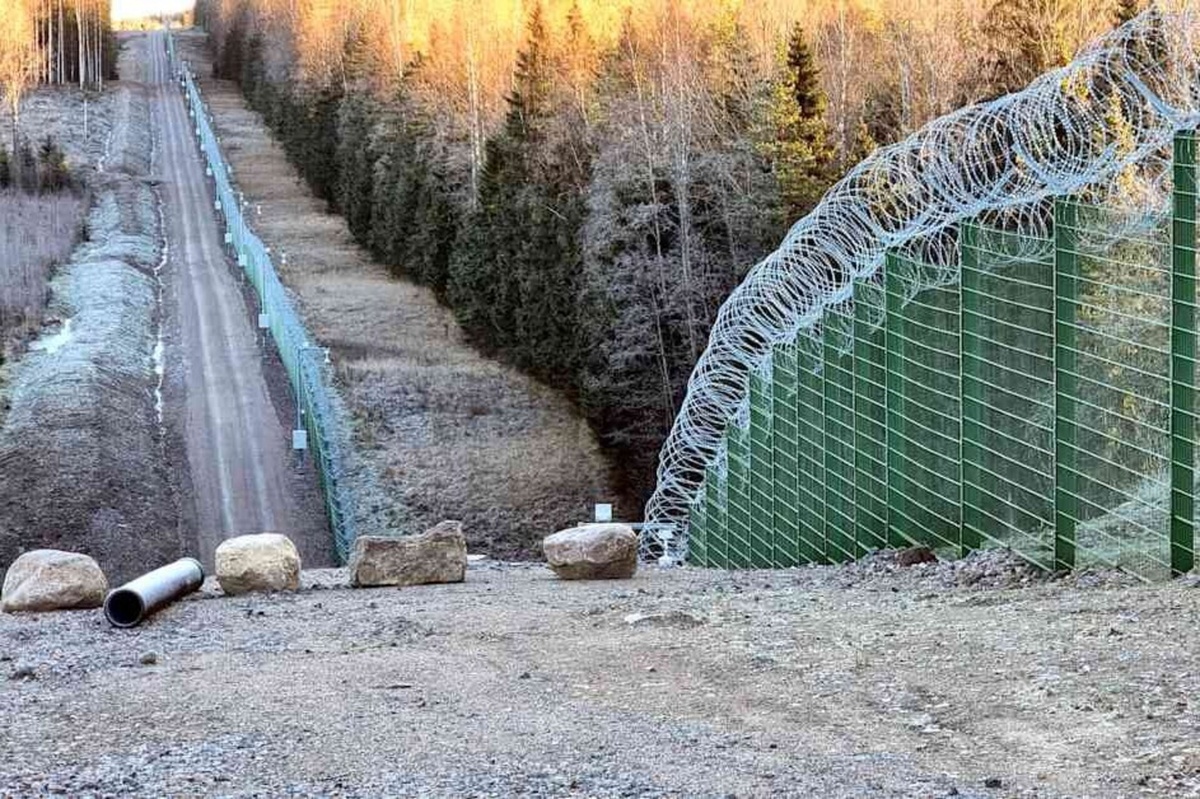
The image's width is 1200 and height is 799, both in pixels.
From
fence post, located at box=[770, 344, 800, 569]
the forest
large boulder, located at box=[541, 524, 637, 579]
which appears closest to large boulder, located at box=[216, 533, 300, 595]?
large boulder, located at box=[541, 524, 637, 579]

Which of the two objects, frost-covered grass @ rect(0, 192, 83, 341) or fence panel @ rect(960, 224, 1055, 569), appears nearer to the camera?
fence panel @ rect(960, 224, 1055, 569)

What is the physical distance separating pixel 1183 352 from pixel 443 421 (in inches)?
1212

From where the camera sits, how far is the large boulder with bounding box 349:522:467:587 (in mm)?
12695

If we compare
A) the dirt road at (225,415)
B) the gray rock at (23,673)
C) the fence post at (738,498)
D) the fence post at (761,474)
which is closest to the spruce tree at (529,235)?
the dirt road at (225,415)

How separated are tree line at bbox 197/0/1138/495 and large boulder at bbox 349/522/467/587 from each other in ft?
69.0

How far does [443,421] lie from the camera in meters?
38.6

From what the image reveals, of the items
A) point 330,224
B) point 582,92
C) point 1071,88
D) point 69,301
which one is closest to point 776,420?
point 1071,88

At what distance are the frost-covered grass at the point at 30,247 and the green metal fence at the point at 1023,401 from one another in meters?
35.0

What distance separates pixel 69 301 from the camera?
4872 cm

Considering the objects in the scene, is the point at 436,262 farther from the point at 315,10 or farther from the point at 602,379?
the point at 315,10

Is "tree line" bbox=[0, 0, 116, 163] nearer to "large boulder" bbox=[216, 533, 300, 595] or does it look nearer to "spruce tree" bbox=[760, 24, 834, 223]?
"spruce tree" bbox=[760, 24, 834, 223]

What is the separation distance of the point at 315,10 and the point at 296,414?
188 ft

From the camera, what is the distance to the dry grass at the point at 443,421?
32344 mm

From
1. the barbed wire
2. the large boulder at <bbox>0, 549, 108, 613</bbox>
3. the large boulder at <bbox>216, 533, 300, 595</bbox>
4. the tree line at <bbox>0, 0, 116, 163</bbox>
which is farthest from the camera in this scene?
the tree line at <bbox>0, 0, 116, 163</bbox>
